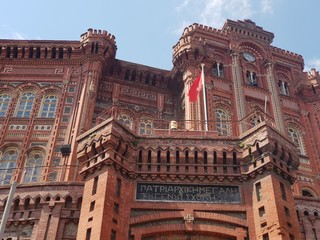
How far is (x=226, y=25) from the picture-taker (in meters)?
33.5

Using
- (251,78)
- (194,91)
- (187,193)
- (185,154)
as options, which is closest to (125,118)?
(194,91)

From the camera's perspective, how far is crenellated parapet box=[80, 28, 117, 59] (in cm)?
2886

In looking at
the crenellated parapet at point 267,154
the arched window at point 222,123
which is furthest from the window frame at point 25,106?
the crenellated parapet at point 267,154

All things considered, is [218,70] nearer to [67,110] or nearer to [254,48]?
[254,48]

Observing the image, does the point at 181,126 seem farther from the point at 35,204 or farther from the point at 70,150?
the point at 35,204

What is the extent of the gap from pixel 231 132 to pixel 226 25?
9.69 m

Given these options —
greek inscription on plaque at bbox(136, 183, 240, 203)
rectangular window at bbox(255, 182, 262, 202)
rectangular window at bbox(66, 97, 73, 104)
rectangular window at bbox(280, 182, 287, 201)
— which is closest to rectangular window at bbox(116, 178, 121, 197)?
greek inscription on plaque at bbox(136, 183, 240, 203)

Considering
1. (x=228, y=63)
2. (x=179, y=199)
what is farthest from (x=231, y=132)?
(x=179, y=199)

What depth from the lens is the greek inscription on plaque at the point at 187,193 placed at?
17.0 meters

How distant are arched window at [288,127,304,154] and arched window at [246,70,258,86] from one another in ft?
12.1

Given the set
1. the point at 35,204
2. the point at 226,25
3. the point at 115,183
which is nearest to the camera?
the point at 115,183

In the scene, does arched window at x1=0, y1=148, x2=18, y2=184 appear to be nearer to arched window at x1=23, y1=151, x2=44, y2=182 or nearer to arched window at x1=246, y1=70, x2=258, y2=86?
arched window at x1=23, y1=151, x2=44, y2=182

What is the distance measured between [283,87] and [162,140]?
16.2 metres

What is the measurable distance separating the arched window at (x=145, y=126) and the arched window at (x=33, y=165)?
5844mm
